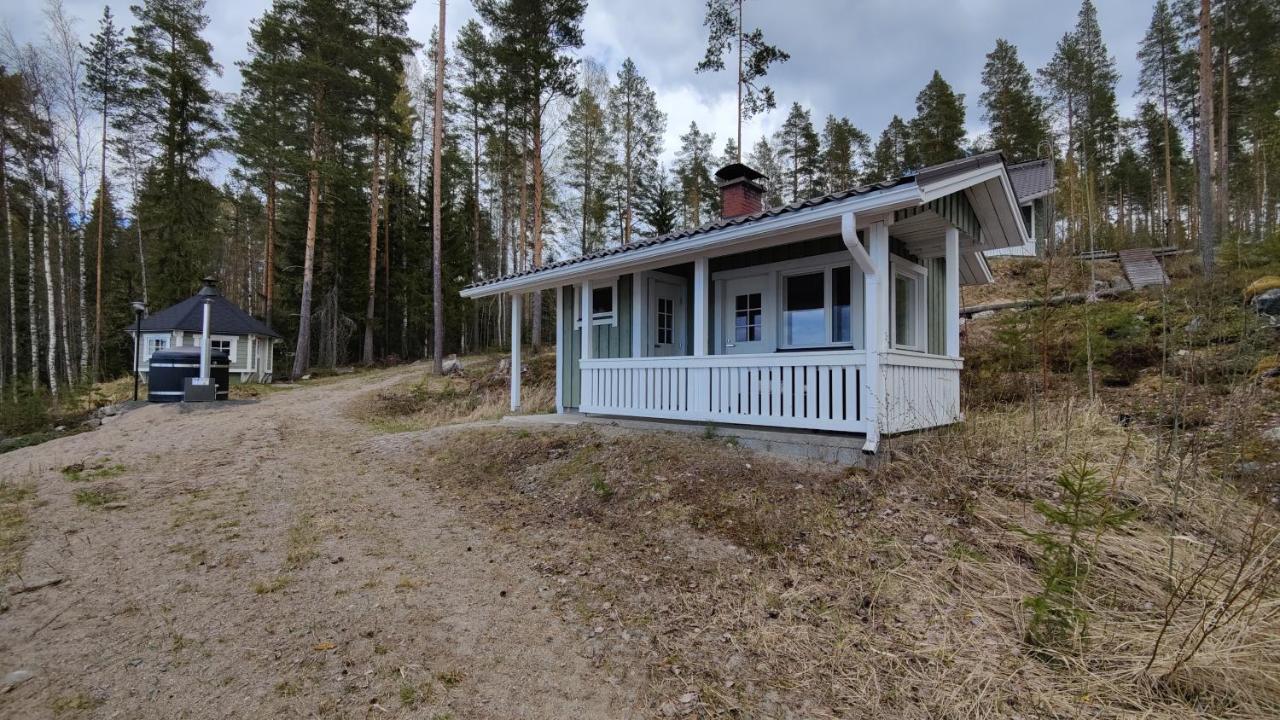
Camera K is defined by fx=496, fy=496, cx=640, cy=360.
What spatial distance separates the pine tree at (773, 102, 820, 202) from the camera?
2470cm

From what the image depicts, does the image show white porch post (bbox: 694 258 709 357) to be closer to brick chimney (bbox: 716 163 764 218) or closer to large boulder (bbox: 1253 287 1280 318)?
brick chimney (bbox: 716 163 764 218)

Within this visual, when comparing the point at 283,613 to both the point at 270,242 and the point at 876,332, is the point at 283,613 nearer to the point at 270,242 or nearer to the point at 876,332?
the point at 876,332

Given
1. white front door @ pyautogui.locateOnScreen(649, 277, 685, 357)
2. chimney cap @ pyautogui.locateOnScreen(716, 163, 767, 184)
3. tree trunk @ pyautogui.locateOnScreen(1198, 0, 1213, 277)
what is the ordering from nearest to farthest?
white front door @ pyautogui.locateOnScreen(649, 277, 685, 357)
chimney cap @ pyautogui.locateOnScreen(716, 163, 767, 184)
tree trunk @ pyautogui.locateOnScreen(1198, 0, 1213, 277)

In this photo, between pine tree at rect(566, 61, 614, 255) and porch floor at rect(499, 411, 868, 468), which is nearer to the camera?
porch floor at rect(499, 411, 868, 468)

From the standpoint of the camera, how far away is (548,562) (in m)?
3.53

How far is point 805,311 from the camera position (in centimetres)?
650

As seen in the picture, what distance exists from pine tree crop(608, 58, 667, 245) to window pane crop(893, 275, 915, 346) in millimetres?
16315

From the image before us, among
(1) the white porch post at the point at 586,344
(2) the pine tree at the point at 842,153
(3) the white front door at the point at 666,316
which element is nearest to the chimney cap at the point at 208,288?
(1) the white porch post at the point at 586,344

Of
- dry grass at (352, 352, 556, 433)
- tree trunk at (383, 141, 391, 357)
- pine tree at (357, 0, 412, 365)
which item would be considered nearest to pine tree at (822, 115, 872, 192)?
dry grass at (352, 352, 556, 433)

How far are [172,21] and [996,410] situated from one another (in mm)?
27513

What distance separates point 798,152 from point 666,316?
69.3ft

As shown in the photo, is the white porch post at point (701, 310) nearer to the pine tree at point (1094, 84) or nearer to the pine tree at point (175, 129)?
the pine tree at point (175, 129)

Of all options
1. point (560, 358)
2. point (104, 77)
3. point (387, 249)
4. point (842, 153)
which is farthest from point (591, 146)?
point (104, 77)

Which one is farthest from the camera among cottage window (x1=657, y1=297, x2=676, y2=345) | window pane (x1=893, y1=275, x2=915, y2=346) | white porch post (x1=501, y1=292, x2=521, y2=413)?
white porch post (x1=501, y1=292, x2=521, y2=413)
